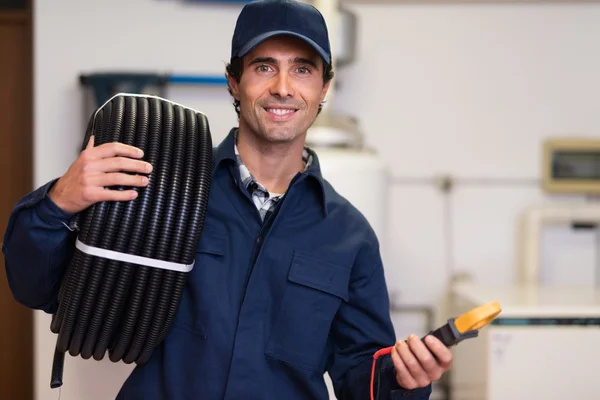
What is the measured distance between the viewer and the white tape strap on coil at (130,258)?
1176mm

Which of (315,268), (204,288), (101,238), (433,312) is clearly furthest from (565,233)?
(101,238)

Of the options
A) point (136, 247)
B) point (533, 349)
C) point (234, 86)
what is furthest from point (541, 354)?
point (136, 247)

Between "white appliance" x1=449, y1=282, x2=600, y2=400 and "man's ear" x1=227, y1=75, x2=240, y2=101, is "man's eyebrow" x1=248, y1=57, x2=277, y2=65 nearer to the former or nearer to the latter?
"man's ear" x1=227, y1=75, x2=240, y2=101

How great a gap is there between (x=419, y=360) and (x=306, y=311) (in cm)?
29

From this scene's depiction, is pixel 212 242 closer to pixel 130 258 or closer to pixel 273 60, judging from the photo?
pixel 130 258

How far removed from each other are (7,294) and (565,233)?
262cm

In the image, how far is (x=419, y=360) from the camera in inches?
46.3

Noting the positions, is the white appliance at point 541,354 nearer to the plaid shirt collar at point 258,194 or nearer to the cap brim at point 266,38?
the plaid shirt collar at point 258,194

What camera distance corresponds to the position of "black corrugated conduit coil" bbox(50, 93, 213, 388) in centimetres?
119

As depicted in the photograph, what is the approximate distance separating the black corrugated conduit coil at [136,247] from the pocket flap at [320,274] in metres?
0.23

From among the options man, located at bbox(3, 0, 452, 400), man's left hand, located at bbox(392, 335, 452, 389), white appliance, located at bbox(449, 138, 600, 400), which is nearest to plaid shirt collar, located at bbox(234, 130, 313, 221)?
man, located at bbox(3, 0, 452, 400)

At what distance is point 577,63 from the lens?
3.05 metres

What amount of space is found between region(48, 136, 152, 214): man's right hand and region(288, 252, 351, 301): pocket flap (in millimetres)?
372

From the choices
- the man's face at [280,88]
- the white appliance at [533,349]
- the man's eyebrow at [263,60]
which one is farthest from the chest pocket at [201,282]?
the white appliance at [533,349]
